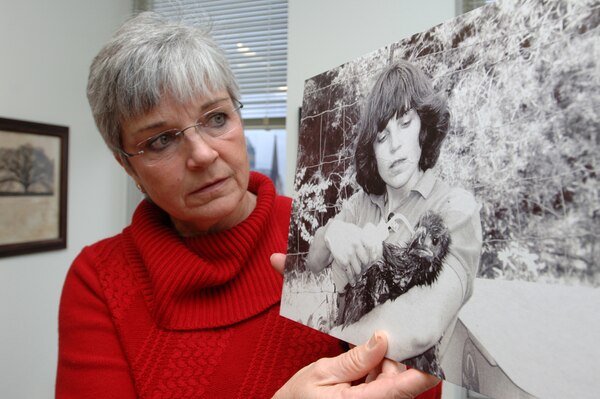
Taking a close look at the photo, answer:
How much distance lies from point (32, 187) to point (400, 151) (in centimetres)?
203

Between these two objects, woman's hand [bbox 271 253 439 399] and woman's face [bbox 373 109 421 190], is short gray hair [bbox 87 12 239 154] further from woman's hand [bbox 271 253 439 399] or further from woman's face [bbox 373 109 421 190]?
woman's hand [bbox 271 253 439 399]

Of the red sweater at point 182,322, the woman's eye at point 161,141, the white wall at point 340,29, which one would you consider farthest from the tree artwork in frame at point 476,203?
the white wall at point 340,29

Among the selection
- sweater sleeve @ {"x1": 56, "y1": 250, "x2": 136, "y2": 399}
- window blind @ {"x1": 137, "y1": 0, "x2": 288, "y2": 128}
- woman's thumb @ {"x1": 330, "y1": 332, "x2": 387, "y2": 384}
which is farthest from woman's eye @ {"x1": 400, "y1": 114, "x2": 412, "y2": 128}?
window blind @ {"x1": 137, "y1": 0, "x2": 288, "y2": 128}

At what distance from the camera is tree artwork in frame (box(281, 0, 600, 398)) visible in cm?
37

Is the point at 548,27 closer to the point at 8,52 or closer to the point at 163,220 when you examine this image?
the point at 163,220

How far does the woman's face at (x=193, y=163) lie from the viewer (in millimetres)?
760

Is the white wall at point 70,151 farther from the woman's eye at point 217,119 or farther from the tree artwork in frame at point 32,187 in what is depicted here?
the woman's eye at point 217,119

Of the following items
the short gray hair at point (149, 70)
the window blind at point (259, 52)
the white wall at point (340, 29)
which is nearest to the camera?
the short gray hair at point (149, 70)

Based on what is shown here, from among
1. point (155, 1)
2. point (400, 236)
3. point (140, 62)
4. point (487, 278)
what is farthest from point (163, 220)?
point (155, 1)

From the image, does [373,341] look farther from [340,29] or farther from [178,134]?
[340,29]

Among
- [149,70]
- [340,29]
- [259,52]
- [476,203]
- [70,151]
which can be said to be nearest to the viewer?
[476,203]

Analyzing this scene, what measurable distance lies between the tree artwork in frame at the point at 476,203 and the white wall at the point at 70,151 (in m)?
1.87

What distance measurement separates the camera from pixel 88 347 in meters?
0.82

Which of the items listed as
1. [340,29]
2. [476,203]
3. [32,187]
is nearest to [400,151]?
[476,203]
